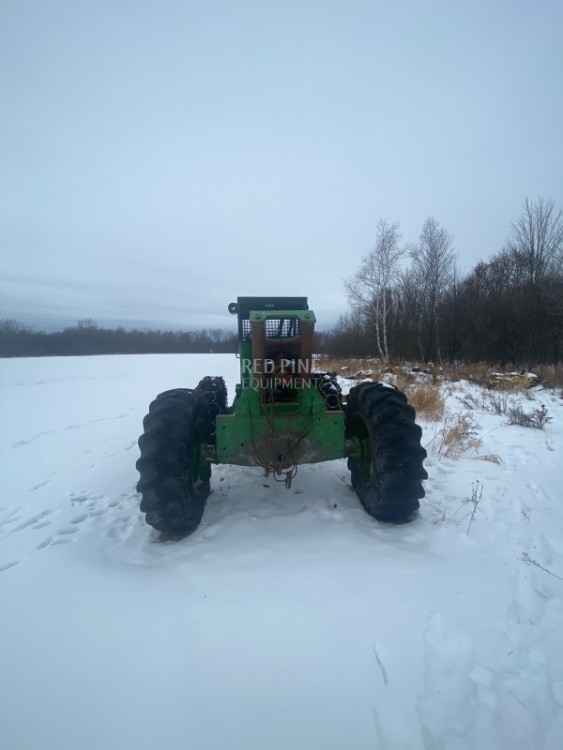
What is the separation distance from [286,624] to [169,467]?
129 cm

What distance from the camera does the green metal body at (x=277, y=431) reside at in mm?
2859

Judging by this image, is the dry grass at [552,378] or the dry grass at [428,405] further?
the dry grass at [552,378]

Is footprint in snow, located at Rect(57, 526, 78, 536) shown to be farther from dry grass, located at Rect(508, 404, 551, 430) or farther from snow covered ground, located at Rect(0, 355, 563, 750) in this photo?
dry grass, located at Rect(508, 404, 551, 430)

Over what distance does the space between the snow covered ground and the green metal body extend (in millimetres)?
557

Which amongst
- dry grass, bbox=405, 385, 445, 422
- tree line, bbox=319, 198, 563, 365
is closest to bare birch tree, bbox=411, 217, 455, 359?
tree line, bbox=319, 198, 563, 365

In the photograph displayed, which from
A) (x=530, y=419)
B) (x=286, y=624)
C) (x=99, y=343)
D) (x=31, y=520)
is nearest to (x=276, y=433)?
(x=286, y=624)

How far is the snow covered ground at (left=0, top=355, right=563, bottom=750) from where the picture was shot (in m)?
1.40

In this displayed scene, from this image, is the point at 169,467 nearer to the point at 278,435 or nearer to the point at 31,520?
the point at 278,435

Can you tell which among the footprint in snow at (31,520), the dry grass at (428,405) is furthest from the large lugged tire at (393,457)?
the dry grass at (428,405)

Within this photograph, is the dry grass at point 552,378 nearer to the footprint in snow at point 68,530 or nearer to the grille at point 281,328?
the grille at point 281,328

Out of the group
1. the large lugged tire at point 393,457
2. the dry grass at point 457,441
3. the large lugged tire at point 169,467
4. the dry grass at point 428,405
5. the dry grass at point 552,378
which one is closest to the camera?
the large lugged tire at point 169,467

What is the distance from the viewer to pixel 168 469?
250 centimetres

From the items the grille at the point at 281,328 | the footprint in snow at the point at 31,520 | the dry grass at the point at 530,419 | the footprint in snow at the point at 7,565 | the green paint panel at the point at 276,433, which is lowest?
the footprint in snow at the point at 7,565

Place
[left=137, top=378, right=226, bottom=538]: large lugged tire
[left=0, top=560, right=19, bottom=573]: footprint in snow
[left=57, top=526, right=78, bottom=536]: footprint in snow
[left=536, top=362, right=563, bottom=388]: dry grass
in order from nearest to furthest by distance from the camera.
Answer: [left=0, top=560, right=19, bottom=573]: footprint in snow → [left=137, top=378, right=226, bottom=538]: large lugged tire → [left=57, top=526, right=78, bottom=536]: footprint in snow → [left=536, top=362, right=563, bottom=388]: dry grass
